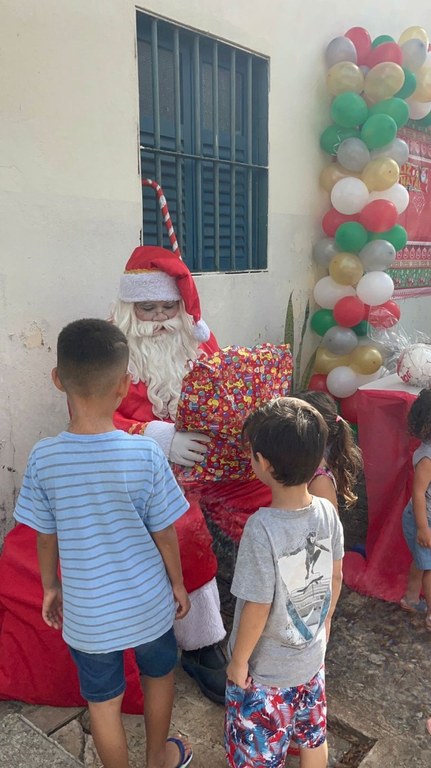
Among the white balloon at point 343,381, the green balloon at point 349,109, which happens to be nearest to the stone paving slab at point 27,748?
the white balloon at point 343,381

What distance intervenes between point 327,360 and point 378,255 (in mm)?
818

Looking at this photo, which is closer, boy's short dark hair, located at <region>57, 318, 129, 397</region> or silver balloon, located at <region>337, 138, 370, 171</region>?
boy's short dark hair, located at <region>57, 318, 129, 397</region>

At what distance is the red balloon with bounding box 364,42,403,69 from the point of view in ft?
12.9

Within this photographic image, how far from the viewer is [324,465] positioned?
2.10m

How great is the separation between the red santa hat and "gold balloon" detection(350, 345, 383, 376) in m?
1.80

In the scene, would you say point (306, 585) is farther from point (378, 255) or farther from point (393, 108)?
point (393, 108)

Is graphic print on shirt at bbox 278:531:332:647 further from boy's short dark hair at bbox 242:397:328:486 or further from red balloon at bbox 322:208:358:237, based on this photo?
red balloon at bbox 322:208:358:237

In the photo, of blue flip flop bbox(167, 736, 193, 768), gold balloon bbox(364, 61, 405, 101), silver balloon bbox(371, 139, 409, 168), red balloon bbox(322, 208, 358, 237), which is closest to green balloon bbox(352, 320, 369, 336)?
red balloon bbox(322, 208, 358, 237)

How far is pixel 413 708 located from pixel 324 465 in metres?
0.93

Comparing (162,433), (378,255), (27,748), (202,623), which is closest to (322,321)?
(378,255)

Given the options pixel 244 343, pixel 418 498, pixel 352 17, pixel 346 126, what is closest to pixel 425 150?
pixel 352 17

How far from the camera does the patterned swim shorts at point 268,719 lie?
150 centimetres

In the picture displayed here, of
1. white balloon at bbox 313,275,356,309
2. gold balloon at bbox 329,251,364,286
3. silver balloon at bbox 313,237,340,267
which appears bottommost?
white balloon at bbox 313,275,356,309

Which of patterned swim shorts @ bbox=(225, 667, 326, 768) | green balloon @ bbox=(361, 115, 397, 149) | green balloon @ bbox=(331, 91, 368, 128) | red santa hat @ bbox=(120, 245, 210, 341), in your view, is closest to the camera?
patterned swim shorts @ bbox=(225, 667, 326, 768)
